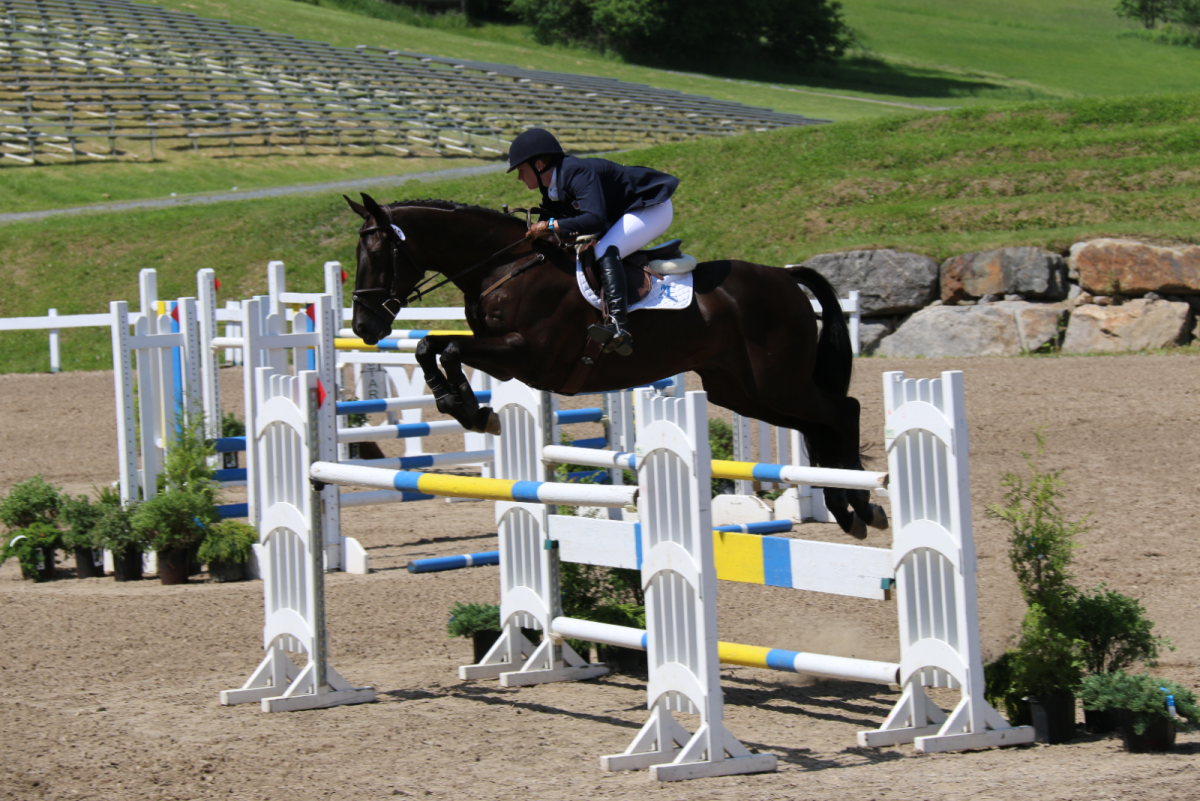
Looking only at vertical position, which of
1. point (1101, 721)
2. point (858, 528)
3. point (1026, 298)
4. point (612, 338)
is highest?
point (612, 338)

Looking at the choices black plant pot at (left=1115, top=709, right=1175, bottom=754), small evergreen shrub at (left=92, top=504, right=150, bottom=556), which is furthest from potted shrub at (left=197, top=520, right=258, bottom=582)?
black plant pot at (left=1115, top=709, right=1175, bottom=754)

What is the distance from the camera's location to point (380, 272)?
516 cm

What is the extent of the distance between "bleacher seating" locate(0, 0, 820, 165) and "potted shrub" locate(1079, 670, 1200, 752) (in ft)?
83.2

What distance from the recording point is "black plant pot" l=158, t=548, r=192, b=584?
286 inches

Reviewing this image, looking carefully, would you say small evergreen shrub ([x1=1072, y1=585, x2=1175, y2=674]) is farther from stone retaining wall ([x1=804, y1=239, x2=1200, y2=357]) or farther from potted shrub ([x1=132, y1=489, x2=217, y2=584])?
stone retaining wall ([x1=804, y1=239, x2=1200, y2=357])

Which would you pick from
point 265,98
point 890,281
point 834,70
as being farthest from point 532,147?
point 834,70

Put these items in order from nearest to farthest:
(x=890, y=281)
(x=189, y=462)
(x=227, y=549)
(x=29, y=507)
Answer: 1. (x=227, y=549)
2. (x=189, y=462)
3. (x=29, y=507)
4. (x=890, y=281)

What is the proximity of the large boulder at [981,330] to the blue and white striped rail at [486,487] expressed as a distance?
33.0ft

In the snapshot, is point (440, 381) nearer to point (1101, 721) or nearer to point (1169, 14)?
point (1101, 721)

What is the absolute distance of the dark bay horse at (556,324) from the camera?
16.7ft

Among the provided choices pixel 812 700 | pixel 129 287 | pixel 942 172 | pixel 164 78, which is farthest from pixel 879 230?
pixel 164 78

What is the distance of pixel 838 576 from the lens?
382cm

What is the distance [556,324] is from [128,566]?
12.3 feet

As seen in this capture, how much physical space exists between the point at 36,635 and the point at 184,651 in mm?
800
